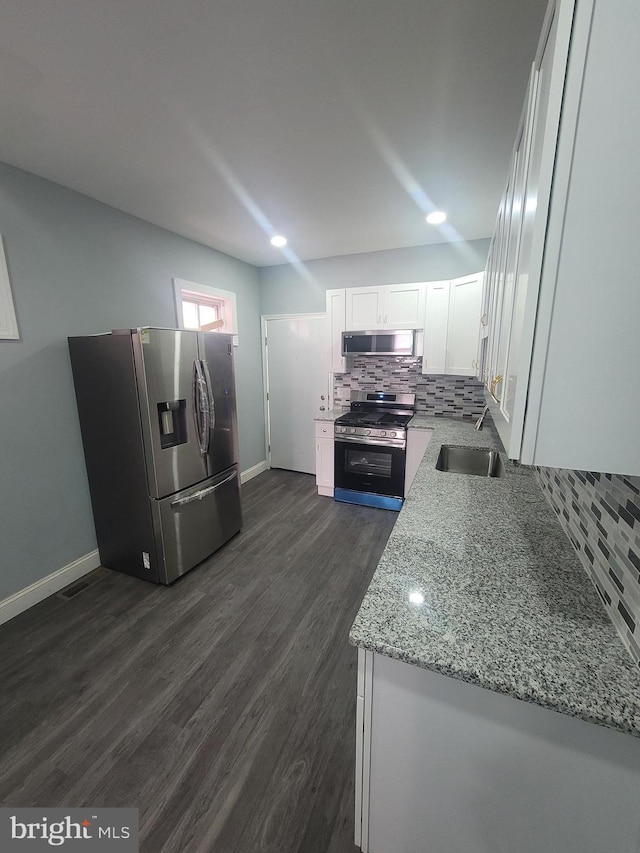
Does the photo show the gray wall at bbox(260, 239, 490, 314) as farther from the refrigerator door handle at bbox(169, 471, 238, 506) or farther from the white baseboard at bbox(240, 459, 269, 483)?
the refrigerator door handle at bbox(169, 471, 238, 506)

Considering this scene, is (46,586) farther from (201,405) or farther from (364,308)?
(364,308)

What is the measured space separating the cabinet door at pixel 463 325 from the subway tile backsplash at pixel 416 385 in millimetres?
422

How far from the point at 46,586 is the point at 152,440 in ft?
4.09

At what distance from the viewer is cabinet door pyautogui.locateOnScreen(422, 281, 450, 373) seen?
316 centimetres

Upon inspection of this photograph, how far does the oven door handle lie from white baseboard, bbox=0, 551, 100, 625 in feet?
7.67

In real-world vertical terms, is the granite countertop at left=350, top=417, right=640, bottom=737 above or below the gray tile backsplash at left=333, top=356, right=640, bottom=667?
below

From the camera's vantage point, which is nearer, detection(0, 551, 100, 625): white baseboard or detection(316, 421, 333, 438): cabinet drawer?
detection(0, 551, 100, 625): white baseboard

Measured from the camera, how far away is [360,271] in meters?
3.80

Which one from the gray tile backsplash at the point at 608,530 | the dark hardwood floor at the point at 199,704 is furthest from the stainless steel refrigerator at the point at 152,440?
the gray tile backsplash at the point at 608,530

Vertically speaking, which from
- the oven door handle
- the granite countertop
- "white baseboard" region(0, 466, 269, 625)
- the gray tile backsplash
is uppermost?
the gray tile backsplash

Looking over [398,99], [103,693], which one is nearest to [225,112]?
[398,99]

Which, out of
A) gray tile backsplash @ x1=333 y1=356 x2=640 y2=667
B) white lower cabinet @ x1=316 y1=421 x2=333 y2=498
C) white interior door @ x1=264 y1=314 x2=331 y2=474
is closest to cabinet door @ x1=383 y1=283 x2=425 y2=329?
white interior door @ x1=264 y1=314 x2=331 y2=474

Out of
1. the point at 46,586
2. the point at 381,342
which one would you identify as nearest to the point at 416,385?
the point at 381,342

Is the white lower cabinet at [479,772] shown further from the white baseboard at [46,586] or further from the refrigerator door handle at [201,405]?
the white baseboard at [46,586]
